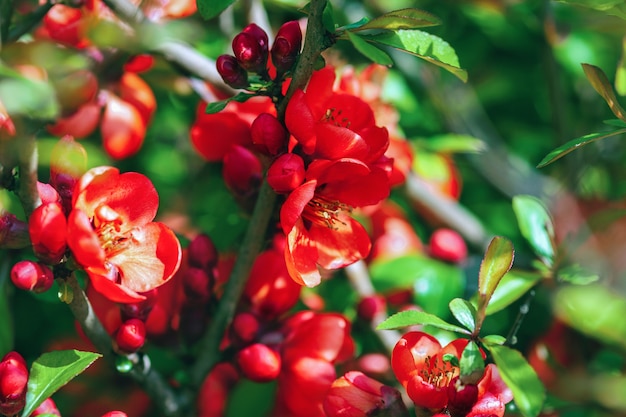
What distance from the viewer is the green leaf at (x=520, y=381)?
3.28ft

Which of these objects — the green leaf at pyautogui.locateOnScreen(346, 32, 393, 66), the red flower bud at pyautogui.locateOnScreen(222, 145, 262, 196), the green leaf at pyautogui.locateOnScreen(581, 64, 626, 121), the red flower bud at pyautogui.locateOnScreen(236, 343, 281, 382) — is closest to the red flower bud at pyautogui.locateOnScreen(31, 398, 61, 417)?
the red flower bud at pyautogui.locateOnScreen(236, 343, 281, 382)

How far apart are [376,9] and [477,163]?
48 centimetres

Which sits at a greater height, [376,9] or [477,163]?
[376,9]

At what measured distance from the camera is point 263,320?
1.40m

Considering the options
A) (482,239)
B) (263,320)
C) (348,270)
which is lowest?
(482,239)

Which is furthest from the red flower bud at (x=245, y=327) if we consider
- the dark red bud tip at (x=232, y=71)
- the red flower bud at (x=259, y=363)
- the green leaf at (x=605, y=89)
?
the green leaf at (x=605, y=89)

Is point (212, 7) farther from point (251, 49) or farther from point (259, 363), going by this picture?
point (259, 363)

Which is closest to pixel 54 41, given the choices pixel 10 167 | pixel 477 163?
pixel 10 167

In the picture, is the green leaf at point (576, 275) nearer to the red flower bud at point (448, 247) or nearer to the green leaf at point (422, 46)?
the red flower bud at point (448, 247)

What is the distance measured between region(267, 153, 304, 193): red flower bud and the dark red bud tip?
0.40 feet

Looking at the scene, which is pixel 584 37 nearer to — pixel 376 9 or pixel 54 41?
pixel 376 9

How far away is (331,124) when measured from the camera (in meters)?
1.11

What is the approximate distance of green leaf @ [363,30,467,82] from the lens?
3.48 feet

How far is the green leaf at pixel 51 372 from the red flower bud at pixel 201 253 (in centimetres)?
32
